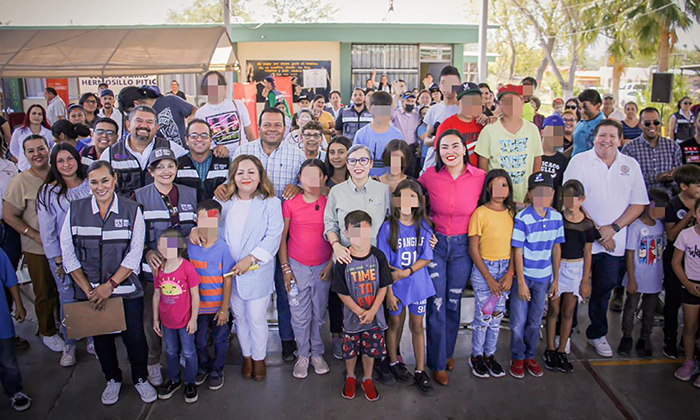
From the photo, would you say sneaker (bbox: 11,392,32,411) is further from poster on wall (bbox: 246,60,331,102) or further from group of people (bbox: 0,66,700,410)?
poster on wall (bbox: 246,60,331,102)

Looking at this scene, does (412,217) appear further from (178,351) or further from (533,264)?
(178,351)

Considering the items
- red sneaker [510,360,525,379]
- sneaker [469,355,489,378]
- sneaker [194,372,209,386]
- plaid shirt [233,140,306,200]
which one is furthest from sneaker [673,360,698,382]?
sneaker [194,372,209,386]

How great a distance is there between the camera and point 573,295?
4.30m

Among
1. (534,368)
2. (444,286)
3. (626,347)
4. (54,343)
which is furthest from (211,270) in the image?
(626,347)

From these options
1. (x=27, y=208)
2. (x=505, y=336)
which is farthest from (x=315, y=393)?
(x=27, y=208)

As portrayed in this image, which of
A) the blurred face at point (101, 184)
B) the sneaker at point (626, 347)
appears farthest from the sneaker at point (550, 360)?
the blurred face at point (101, 184)

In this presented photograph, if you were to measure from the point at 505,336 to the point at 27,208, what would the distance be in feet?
14.9

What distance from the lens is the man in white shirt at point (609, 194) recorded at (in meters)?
4.38

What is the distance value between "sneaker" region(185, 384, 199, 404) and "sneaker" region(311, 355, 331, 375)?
0.98 m

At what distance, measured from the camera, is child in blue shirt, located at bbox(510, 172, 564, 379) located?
13.1 ft

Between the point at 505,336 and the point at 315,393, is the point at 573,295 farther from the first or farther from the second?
the point at 315,393

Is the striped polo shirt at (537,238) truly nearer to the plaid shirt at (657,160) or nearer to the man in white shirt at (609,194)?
the man in white shirt at (609,194)

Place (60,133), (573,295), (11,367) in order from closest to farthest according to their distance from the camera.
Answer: (11,367) < (573,295) < (60,133)

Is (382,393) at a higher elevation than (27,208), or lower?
lower
